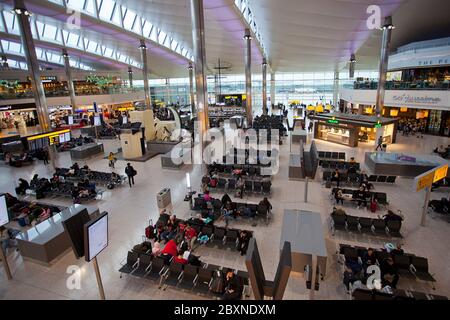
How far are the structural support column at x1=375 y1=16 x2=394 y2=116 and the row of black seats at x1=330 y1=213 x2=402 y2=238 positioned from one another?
58.2 ft

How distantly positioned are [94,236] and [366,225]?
753 cm

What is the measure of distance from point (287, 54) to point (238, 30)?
12.0 m

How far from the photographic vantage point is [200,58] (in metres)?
15.9

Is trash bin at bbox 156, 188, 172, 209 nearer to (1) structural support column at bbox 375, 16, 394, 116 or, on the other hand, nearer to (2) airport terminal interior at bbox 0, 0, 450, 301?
(2) airport terminal interior at bbox 0, 0, 450, 301

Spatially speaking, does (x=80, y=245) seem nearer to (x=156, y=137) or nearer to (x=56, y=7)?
(x=156, y=137)

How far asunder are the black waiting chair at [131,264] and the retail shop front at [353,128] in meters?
17.7

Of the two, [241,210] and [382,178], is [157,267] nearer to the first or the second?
[241,210]

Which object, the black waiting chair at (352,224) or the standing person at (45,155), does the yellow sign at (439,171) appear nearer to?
the black waiting chair at (352,224)

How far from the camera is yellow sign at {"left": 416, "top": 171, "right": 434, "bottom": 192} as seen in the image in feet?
25.8

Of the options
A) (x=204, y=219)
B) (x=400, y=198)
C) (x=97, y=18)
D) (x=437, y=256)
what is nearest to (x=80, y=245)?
(x=204, y=219)

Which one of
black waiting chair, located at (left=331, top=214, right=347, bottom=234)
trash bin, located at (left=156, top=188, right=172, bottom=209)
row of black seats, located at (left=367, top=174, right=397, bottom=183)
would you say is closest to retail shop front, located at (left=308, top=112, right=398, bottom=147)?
row of black seats, located at (left=367, top=174, right=397, bottom=183)

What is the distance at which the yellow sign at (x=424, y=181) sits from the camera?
7874 mm

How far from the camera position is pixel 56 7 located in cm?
1847

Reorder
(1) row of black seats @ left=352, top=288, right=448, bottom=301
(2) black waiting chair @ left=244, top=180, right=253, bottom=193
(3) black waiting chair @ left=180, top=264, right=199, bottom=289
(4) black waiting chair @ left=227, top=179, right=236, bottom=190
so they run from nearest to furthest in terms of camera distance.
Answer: (1) row of black seats @ left=352, top=288, right=448, bottom=301, (3) black waiting chair @ left=180, top=264, right=199, bottom=289, (2) black waiting chair @ left=244, top=180, right=253, bottom=193, (4) black waiting chair @ left=227, top=179, right=236, bottom=190
